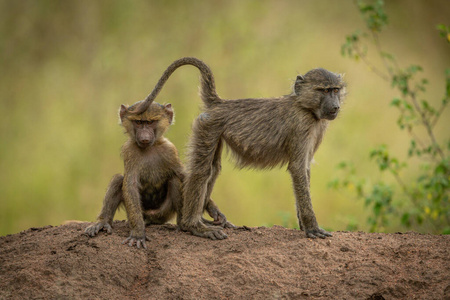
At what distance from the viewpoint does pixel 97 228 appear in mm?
5352

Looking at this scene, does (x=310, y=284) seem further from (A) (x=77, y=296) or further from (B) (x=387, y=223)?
(B) (x=387, y=223)

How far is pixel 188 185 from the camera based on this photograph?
5598mm

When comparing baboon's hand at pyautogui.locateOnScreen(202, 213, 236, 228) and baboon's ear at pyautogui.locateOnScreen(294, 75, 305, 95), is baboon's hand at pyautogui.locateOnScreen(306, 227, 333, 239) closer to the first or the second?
baboon's hand at pyautogui.locateOnScreen(202, 213, 236, 228)

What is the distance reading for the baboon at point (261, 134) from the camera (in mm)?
5477

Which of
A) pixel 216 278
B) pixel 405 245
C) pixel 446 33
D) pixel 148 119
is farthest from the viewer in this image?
pixel 446 33

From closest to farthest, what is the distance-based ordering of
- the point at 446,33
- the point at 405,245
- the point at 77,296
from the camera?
1. the point at 77,296
2. the point at 405,245
3. the point at 446,33

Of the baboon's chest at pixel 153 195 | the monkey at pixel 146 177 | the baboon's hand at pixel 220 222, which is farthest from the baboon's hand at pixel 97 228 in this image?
the baboon's hand at pixel 220 222

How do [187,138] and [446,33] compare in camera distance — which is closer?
[187,138]

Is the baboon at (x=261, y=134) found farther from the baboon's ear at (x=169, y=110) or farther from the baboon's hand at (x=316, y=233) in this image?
the baboon's ear at (x=169, y=110)

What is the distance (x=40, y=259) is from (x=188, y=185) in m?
1.62

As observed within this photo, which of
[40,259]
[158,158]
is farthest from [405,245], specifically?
[40,259]

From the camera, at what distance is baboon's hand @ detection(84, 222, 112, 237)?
5277 mm

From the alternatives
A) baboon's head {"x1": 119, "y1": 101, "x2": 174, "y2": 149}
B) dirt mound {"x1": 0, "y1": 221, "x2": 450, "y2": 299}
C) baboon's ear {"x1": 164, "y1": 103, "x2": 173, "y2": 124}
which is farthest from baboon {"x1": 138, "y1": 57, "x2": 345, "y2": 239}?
dirt mound {"x1": 0, "y1": 221, "x2": 450, "y2": 299}

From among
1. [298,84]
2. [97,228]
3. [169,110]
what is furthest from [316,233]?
[97,228]
